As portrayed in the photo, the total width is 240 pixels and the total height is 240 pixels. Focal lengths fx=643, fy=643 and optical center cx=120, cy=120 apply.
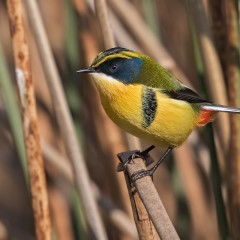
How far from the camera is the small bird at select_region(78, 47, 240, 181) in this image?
6.20 feet

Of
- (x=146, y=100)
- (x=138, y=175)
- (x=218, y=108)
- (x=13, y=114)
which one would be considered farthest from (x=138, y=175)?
(x=13, y=114)

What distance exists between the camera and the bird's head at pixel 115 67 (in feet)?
6.31

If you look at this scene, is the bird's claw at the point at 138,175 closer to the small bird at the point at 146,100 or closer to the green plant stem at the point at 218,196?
the small bird at the point at 146,100

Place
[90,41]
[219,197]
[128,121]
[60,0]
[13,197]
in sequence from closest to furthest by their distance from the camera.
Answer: [128,121] → [219,197] → [90,41] → [60,0] → [13,197]

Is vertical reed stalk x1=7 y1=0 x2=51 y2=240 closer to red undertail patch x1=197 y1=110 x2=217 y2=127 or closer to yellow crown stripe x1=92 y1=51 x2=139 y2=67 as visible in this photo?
yellow crown stripe x1=92 y1=51 x2=139 y2=67

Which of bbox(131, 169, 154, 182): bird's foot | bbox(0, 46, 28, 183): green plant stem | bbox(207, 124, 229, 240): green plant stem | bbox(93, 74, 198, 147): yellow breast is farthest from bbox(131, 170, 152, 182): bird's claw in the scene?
bbox(0, 46, 28, 183): green plant stem

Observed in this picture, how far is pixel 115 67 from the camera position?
1.95 metres

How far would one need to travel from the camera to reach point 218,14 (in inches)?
86.2

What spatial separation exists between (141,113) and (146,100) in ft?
0.17

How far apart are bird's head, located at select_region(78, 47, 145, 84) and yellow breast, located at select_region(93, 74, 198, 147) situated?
1 cm

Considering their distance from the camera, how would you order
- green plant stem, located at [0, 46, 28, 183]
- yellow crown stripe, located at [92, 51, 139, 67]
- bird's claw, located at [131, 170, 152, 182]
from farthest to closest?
green plant stem, located at [0, 46, 28, 183], yellow crown stripe, located at [92, 51, 139, 67], bird's claw, located at [131, 170, 152, 182]

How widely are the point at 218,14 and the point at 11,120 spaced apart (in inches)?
31.1

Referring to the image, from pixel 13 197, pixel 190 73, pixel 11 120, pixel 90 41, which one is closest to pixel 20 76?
pixel 11 120

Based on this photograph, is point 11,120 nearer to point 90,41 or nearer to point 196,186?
point 90,41
